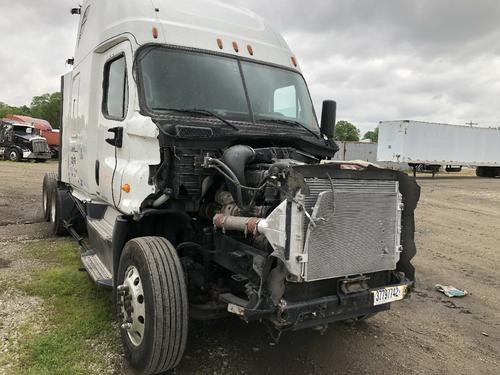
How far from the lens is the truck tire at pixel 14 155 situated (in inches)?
1158

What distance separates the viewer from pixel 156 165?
3.98 meters

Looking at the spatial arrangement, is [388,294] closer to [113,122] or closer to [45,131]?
[113,122]

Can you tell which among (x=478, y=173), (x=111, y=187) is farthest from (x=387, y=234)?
(x=478, y=173)

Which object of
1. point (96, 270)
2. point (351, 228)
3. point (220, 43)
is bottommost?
point (96, 270)

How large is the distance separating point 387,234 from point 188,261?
1.70m

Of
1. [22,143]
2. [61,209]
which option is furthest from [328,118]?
[22,143]

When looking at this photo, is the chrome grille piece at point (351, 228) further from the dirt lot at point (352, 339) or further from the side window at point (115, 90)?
the side window at point (115, 90)

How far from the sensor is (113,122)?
188 inches

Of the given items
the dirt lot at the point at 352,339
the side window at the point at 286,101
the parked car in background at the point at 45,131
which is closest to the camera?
the dirt lot at the point at 352,339

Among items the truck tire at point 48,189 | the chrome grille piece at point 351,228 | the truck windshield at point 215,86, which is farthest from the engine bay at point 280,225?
the truck tire at point 48,189

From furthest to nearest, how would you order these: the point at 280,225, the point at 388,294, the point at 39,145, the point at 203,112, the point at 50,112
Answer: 1. the point at 50,112
2. the point at 39,145
3. the point at 203,112
4. the point at 388,294
5. the point at 280,225

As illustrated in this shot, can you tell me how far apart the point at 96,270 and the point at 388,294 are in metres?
3.00

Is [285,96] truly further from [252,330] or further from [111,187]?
[252,330]

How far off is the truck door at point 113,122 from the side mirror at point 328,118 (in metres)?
2.21
